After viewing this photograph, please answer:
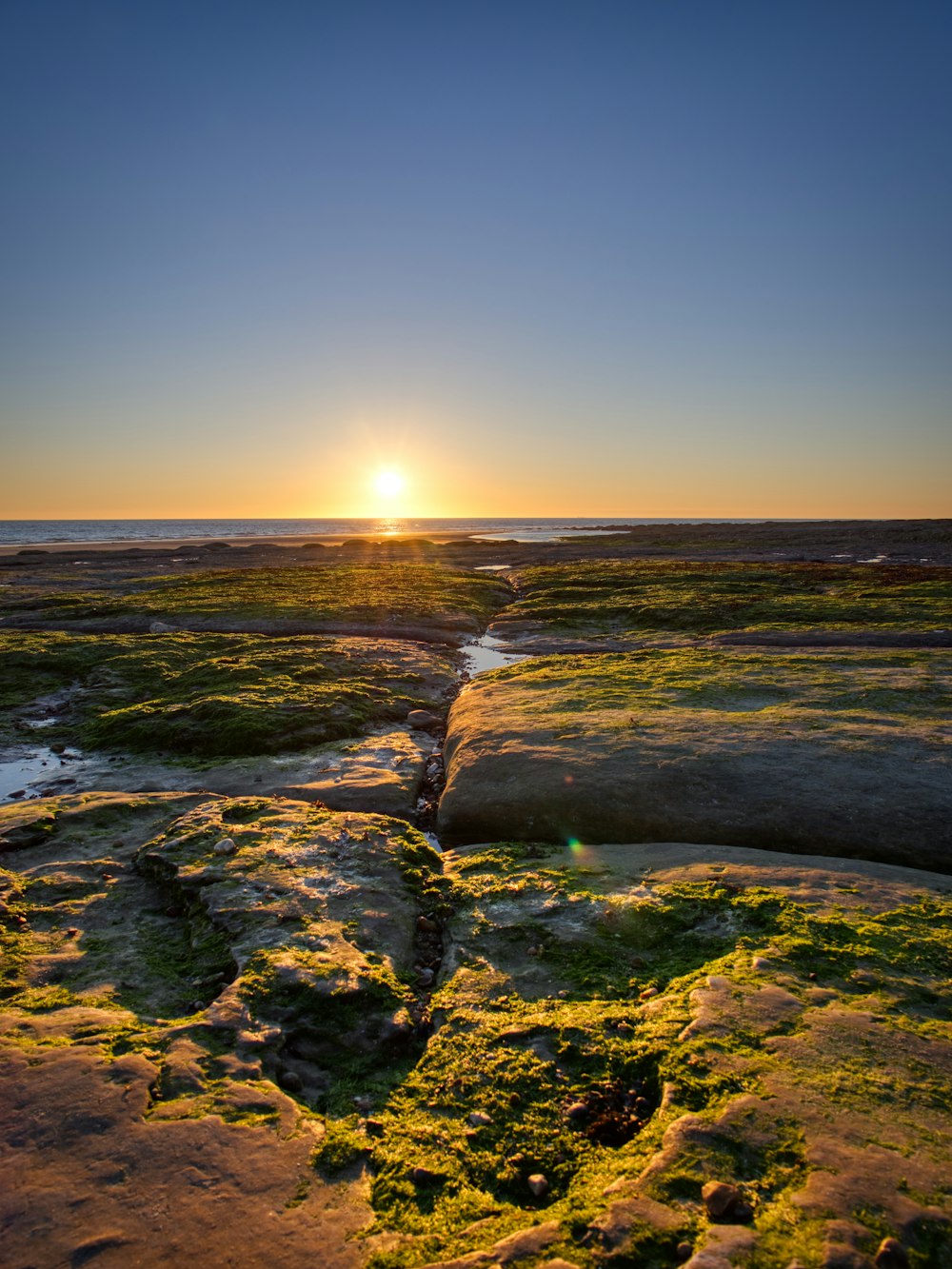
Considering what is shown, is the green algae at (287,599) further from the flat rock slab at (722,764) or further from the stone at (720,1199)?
the stone at (720,1199)

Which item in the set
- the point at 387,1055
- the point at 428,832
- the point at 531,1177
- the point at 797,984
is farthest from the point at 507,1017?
the point at 428,832

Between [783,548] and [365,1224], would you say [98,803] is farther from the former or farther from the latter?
[783,548]

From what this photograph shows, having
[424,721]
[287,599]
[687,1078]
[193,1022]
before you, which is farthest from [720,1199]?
[287,599]

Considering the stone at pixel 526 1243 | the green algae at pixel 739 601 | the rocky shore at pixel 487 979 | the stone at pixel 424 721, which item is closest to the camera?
the stone at pixel 526 1243

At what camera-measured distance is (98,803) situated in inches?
331

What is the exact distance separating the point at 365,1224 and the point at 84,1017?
2.55m

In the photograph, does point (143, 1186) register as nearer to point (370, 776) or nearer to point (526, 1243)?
point (526, 1243)

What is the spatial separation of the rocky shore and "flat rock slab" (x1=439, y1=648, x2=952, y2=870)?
0.18 feet

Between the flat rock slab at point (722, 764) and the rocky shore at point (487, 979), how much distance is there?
0.18 ft

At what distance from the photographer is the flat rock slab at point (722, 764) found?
763 centimetres

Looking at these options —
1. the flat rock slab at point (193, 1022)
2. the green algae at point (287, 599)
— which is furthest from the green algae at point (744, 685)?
the green algae at point (287, 599)

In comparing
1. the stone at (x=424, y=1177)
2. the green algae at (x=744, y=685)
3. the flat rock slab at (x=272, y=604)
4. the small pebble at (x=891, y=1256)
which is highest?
the flat rock slab at (x=272, y=604)

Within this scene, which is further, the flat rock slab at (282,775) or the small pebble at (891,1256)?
the flat rock slab at (282,775)

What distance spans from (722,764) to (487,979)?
15.6 ft
